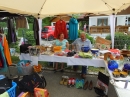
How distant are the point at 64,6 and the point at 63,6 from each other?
0.03 metres

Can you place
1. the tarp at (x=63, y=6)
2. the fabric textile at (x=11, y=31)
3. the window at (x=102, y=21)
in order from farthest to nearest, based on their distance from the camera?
the window at (x=102, y=21), the fabric textile at (x=11, y=31), the tarp at (x=63, y=6)

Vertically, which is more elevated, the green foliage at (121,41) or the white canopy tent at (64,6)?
the white canopy tent at (64,6)

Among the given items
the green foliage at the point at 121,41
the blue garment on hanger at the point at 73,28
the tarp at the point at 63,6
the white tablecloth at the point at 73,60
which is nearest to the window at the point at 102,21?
the green foliage at the point at 121,41

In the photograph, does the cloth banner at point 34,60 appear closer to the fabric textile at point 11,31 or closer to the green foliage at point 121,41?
the fabric textile at point 11,31

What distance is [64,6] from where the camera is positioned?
3818 mm

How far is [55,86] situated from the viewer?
3.18 metres

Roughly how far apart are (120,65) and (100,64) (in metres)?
0.44

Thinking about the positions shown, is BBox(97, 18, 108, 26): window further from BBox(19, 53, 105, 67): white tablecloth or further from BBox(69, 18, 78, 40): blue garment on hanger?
BBox(19, 53, 105, 67): white tablecloth

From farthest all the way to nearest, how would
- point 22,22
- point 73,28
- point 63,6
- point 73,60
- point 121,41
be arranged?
point 121,41
point 22,22
point 73,28
point 63,6
point 73,60

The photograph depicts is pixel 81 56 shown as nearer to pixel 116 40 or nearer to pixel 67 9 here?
pixel 67 9

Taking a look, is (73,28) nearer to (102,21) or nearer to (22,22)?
(22,22)

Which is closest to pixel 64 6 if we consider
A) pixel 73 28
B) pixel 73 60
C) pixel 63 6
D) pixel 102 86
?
pixel 63 6

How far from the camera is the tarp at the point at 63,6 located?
3033 mm

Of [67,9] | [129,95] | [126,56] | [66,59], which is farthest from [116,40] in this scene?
[129,95]
